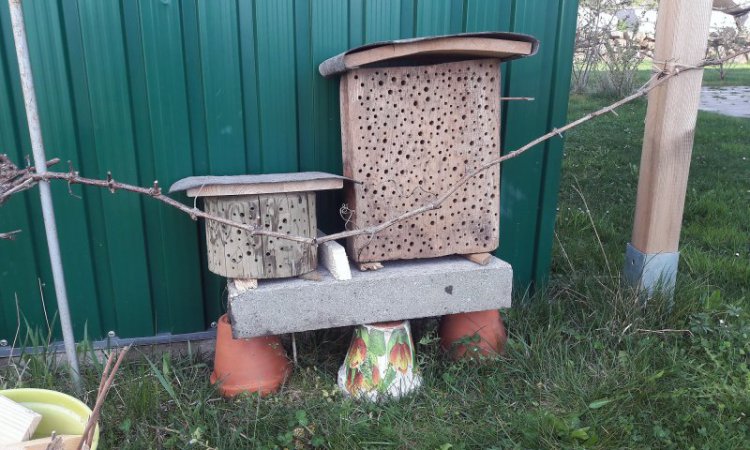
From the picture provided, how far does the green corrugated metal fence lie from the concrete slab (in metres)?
0.53

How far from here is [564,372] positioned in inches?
95.0

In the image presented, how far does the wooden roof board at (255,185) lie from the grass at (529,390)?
0.80m

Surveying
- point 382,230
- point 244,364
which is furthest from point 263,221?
point 244,364

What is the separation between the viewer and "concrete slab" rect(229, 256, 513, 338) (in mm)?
2264

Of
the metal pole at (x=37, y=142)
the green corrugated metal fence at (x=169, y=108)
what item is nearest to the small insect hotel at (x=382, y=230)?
the green corrugated metal fence at (x=169, y=108)

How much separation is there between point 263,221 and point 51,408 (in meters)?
0.92

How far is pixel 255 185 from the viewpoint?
216 cm

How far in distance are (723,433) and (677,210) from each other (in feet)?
3.50

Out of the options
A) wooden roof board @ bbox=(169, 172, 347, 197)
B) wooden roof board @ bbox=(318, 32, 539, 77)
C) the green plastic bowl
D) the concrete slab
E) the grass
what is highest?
wooden roof board @ bbox=(318, 32, 539, 77)

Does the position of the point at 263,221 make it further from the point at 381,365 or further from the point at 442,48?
the point at 442,48

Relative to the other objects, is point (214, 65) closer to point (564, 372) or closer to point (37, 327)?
point (37, 327)

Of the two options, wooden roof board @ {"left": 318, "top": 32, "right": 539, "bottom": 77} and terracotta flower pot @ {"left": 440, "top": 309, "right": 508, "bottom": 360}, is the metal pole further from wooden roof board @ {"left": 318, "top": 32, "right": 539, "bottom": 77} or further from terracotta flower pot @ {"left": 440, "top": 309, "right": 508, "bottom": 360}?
terracotta flower pot @ {"left": 440, "top": 309, "right": 508, "bottom": 360}

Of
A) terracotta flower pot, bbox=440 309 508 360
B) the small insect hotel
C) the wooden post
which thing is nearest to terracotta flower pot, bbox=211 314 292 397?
the small insect hotel

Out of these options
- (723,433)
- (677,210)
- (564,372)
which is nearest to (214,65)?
(564,372)
